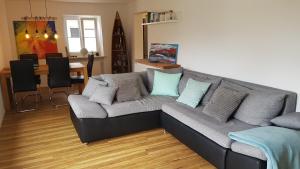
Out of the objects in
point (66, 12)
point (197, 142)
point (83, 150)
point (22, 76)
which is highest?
point (66, 12)

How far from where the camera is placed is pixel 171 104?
3293 mm

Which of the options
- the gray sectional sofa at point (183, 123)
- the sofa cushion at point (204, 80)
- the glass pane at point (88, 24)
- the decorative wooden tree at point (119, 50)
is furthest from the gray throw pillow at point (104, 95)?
the glass pane at point (88, 24)

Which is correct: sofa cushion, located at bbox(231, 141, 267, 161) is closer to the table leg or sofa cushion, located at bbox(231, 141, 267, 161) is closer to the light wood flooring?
the light wood flooring

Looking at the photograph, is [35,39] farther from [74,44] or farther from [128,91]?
[128,91]

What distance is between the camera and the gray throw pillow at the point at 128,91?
11.6ft

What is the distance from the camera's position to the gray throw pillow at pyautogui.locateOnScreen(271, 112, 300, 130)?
2170 millimetres

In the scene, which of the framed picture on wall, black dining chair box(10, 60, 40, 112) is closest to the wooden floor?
black dining chair box(10, 60, 40, 112)

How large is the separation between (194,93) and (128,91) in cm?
103

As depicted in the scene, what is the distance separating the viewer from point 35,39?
6.34m

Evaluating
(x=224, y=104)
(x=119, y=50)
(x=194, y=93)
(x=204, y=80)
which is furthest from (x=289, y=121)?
(x=119, y=50)

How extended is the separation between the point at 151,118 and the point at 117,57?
13.5 feet

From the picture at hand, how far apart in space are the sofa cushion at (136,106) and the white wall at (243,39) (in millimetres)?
1028

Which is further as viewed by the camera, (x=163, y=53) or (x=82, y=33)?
(x=82, y=33)

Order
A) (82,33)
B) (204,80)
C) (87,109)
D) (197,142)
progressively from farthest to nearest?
(82,33) → (204,80) → (87,109) → (197,142)
